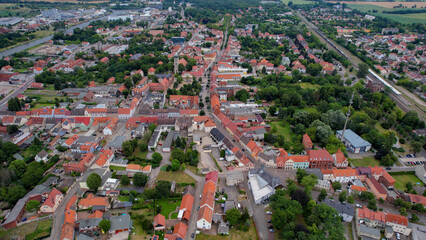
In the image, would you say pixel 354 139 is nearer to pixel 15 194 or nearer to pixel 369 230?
pixel 369 230

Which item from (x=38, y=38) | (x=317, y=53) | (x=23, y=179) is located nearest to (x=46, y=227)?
(x=23, y=179)

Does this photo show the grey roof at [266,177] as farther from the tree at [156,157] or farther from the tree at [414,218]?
the tree at [414,218]

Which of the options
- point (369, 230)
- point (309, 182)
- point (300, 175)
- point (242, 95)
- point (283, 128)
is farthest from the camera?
point (242, 95)

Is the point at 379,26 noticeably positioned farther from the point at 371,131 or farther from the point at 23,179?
the point at 23,179

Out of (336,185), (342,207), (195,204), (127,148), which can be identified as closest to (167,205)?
(195,204)

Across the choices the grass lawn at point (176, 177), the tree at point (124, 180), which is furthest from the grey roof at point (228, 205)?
the tree at point (124, 180)

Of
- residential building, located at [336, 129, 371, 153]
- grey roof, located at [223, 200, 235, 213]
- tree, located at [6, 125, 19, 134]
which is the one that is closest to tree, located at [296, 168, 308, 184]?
grey roof, located at [223, 200, 235, 213]
